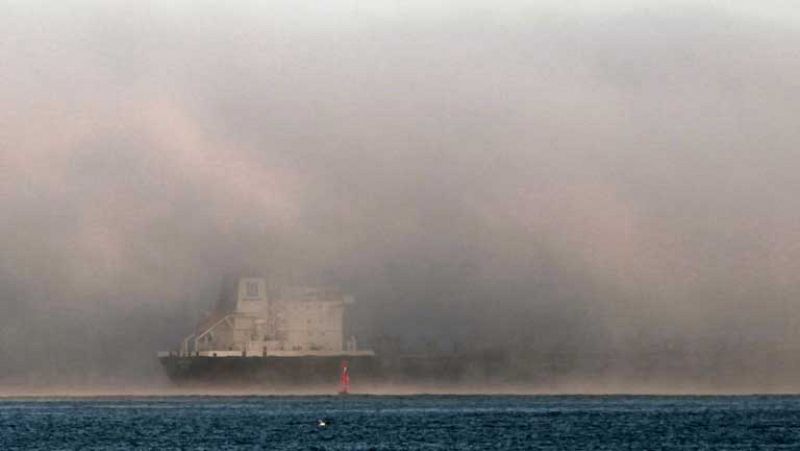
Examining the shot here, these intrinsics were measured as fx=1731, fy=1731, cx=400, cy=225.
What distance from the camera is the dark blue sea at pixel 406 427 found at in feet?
315

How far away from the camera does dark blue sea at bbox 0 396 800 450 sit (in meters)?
96.1

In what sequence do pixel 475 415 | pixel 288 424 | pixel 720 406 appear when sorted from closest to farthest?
1. pixel 288 424
2. pixel 475 415
3. pixel 720 406

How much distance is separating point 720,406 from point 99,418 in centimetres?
5959

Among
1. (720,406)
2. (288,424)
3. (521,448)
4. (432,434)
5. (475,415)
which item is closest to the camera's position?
(521,448)

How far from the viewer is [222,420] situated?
129 m

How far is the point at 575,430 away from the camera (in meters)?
112

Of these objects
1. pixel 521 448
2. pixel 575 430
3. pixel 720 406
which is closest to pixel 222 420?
pixel 575 430

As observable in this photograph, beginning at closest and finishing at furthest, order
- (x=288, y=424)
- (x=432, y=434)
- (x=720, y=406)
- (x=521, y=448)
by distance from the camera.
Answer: (x=521, y=448), (x=432, y=434), (x=288, y=424), (x=720, y=406)

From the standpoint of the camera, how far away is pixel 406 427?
116062 millimetres

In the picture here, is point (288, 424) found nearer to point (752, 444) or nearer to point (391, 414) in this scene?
point (391, 414)

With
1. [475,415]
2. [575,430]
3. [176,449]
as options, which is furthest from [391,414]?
[176,449]

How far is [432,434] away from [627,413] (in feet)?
135

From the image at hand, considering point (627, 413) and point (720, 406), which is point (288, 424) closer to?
point (627, 413)

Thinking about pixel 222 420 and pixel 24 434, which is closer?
pixel 24 434
